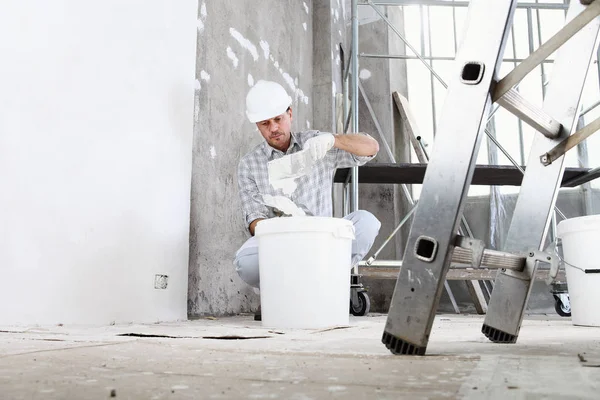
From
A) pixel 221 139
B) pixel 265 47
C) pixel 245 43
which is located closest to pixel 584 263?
pixel 221 139

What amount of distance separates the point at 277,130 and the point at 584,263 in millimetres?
1185

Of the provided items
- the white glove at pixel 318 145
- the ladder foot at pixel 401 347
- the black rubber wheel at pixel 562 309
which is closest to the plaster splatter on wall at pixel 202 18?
the white glove at pixel 318 145

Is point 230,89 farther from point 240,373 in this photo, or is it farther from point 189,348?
point 240,373

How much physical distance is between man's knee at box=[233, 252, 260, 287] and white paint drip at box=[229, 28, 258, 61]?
3.57 ft

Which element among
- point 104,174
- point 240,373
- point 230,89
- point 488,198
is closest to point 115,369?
point 240,373

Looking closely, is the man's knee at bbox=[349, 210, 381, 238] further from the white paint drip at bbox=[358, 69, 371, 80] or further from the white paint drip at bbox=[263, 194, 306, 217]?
the white paint drip at bbox=[358, 69, 371, 80]

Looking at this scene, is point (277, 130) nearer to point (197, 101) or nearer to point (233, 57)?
point (197, 101)

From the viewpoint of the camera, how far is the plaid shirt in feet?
7.93

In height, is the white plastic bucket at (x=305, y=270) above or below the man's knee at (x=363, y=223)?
below

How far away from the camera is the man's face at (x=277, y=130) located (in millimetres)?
2355

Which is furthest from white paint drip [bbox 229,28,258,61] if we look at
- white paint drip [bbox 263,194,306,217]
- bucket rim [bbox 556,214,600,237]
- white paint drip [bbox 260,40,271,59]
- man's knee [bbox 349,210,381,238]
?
bucket rim [bbox 556,214,600,237]

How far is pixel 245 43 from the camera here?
2971mm

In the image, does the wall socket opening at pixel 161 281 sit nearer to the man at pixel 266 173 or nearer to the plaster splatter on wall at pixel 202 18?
the man at pixel 266 173

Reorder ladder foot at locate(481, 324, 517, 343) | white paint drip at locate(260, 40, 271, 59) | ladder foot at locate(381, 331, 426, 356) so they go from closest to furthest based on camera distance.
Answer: ladder foot at locate(381, 331, 426, 356) → ladder foot at locate(481, 324, 517, 343) → white paint drip at locate(260, 40, 271, 59)
